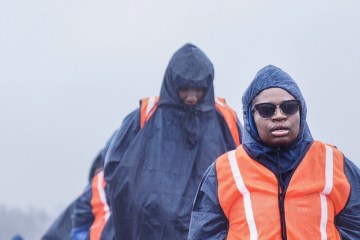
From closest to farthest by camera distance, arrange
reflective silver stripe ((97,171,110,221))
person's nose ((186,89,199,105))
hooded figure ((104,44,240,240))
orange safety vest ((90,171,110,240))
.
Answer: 1. hooded figure ((104,44,240,240))
2. person's nose ((186,89,199,105))
3. orange safety vest ((90,171,110,240))
4. reflective silver stripe ((97,171,110,221))

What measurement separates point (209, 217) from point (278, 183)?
39 cm

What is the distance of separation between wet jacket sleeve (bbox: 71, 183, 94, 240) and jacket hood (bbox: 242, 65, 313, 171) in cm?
A: 504

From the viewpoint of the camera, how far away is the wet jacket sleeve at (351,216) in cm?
536

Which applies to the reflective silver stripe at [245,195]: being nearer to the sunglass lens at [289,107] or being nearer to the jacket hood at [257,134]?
the jacket hood at [257,134]

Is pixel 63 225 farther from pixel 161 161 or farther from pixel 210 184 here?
pixel 210 184

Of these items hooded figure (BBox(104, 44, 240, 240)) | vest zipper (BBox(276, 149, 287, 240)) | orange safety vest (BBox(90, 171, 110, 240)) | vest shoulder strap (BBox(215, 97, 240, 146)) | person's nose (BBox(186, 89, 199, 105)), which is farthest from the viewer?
orange safety vest (BBox(90, 171, 110, 240))

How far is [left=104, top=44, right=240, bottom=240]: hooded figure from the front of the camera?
7.87 meters

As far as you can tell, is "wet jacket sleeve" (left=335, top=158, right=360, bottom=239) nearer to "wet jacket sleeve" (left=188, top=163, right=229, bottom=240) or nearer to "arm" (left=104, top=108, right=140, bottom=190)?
"wet jacket sleeve" (left=188, top=163, right=229, bottom=240)

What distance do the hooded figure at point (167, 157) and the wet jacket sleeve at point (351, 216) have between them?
2.54m

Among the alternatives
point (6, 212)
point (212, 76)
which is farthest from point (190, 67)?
point (6, 212)

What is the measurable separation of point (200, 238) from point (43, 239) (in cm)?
665

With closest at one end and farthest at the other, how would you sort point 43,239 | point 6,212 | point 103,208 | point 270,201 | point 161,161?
point 270,201, point 161,161, point 103,208, point 43,239, point 6,212

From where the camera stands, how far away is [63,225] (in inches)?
475

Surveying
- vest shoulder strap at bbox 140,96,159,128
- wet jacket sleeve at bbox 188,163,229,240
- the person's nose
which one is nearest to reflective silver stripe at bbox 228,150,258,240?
wet jacket sleeve at bbox 188,163,229,240
